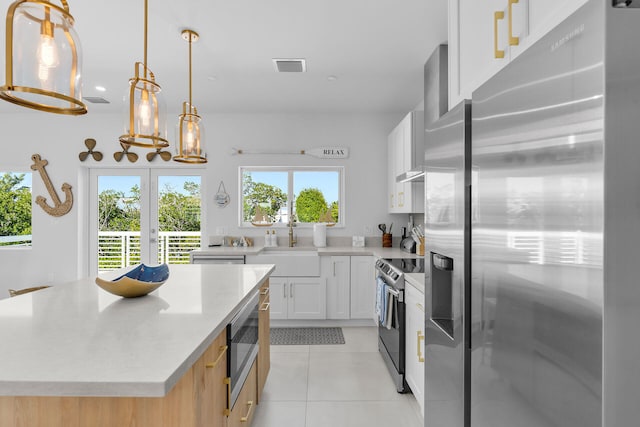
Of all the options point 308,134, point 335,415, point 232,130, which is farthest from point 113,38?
point 335,415

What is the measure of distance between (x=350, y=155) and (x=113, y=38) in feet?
9.27

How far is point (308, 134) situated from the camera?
15.4 feet

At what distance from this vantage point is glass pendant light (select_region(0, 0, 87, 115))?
1060 millimetres

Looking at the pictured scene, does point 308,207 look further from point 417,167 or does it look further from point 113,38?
point 113,38

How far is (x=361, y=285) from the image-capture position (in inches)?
163

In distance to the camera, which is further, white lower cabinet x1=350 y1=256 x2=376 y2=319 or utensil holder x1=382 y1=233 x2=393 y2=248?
utensil holder x1=382 y1=233 x2=393 y2=248

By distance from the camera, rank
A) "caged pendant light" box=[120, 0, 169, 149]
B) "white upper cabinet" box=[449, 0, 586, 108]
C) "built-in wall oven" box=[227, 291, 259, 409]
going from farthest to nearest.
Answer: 1. "caged pendant light" box=[120, 0, 169, 149]
2. "built-in wall oven" box=[227, 291, 259, 409]
3. "white upper cabinet" box=[449, 0, 586, 108]

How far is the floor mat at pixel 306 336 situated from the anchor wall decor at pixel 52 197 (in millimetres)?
3102

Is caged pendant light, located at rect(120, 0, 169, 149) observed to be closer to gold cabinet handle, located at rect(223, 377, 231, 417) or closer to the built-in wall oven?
the built-in wall oven

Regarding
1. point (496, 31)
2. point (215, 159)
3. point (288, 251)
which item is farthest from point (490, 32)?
point (215, 159)

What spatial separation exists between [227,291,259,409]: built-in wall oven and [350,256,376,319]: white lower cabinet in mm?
2066

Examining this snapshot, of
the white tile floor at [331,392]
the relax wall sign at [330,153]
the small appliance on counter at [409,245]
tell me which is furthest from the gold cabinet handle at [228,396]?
the relax wall sign at [330,153]

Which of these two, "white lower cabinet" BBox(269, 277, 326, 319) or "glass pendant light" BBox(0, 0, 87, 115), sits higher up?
"glass pendant light" BBox(0, 0, 87, 115)

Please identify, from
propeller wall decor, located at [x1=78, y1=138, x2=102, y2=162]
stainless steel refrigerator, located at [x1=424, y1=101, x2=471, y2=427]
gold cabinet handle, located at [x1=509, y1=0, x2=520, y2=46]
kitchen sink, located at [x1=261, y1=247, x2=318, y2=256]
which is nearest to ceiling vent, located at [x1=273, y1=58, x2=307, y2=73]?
stainless steel refrigerator, located at [x1=424, y1=101, x2=471, y2=427]
